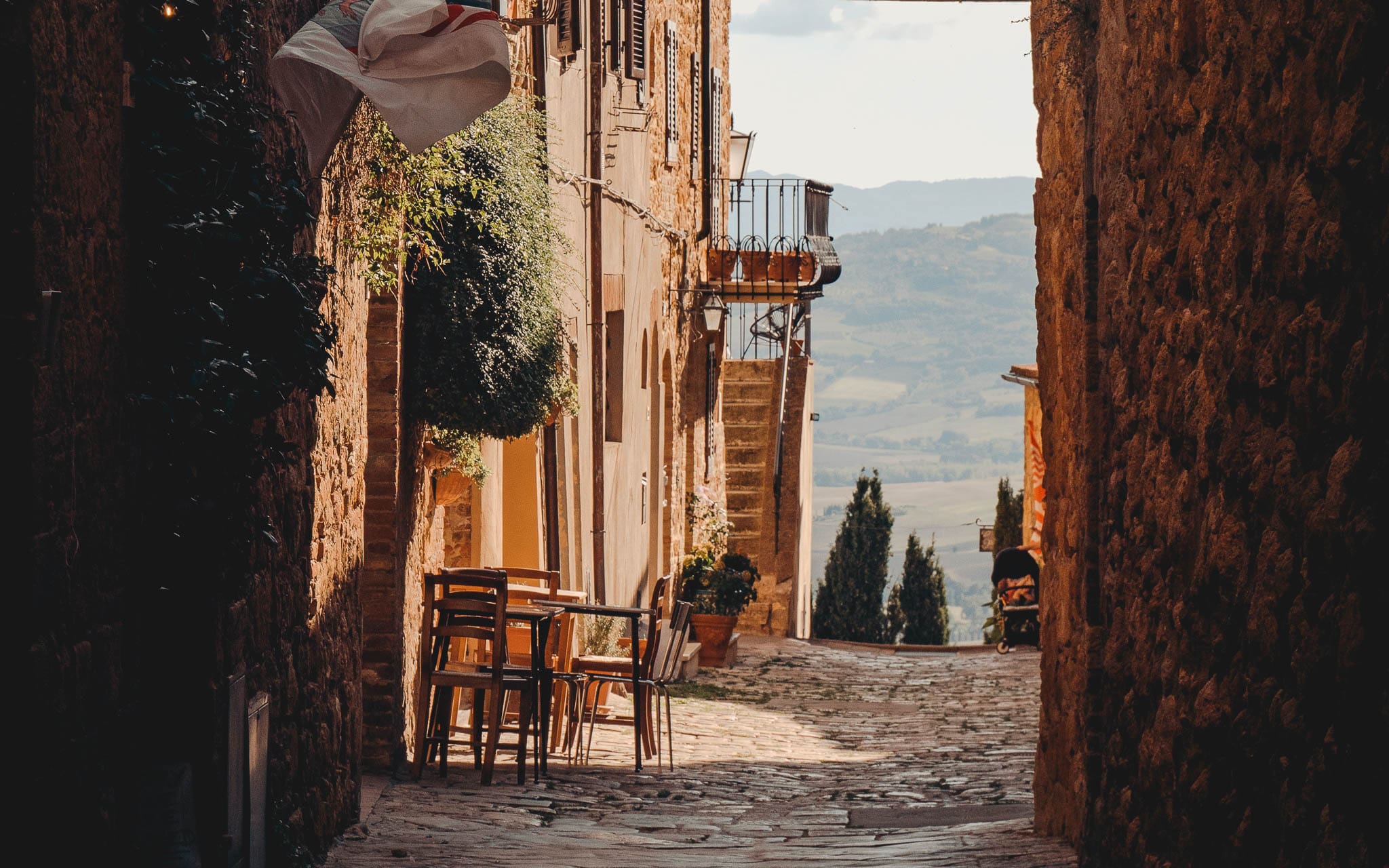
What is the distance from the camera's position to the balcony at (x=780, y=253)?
20.2 metres

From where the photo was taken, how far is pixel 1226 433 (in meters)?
4.30

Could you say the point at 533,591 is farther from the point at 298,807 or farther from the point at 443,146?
the point at 298,807

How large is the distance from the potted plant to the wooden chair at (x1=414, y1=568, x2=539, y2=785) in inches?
282

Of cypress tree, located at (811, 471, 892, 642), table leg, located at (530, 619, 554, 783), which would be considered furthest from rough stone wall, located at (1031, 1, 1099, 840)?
cypress tree, located at (811, 471, 892, 642)

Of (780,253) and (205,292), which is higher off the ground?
(780,253)

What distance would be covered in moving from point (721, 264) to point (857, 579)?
1180 centimetres

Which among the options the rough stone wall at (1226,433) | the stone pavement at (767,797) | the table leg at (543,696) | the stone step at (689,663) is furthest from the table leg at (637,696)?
the stone step at (689,663)

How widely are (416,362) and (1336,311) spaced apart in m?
5.90

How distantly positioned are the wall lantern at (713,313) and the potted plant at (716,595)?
3508 millimetres

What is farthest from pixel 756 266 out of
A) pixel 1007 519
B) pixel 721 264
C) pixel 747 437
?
pixel 1007 519

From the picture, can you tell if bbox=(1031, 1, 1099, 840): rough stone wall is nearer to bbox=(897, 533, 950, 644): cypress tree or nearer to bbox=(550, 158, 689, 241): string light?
bbox=(550, 158, 689, 241): string light

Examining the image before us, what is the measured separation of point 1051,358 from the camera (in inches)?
292

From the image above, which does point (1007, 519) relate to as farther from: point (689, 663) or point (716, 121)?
point (689, 663)

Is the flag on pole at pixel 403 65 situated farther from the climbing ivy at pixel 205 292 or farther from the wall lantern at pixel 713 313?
the wall lantern at pixel 713 313
